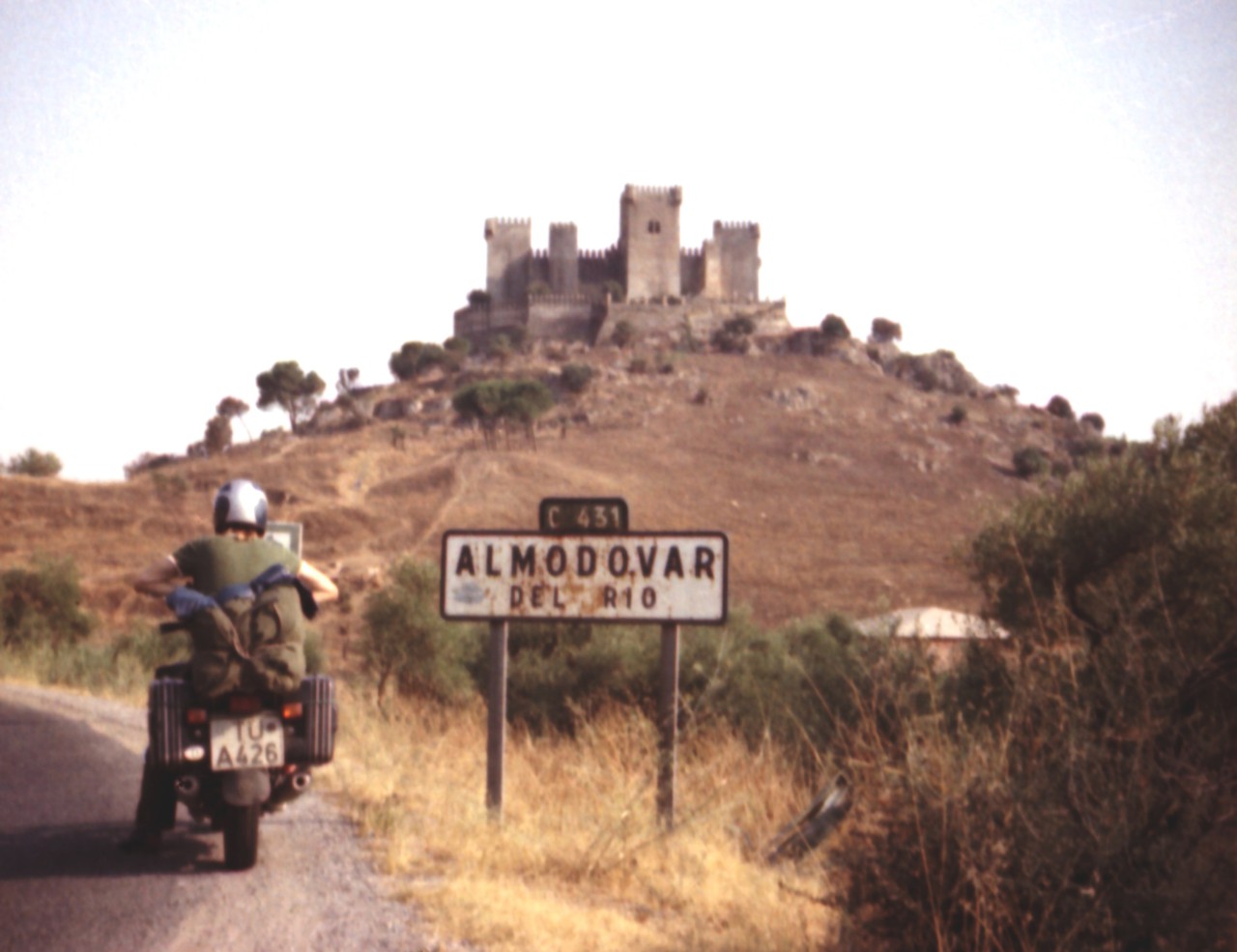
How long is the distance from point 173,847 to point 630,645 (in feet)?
20.7

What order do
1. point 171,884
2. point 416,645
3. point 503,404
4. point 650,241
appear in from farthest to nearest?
point 650,241 → point 503,404 → point 416,645 → point 171,884

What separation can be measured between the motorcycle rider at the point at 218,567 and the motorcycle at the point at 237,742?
28 centimetres

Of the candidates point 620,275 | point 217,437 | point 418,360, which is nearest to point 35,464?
point 217,437

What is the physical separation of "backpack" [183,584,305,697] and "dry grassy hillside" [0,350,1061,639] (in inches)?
983

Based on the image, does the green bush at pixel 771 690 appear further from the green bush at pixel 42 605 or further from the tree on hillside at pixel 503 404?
the tree on hillside at pixel 503 404

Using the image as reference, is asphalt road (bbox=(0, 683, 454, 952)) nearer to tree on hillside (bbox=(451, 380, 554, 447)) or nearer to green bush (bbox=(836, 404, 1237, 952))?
green bush (bbox=(836, 404, 1237, 952))

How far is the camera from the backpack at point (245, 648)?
18.7ft

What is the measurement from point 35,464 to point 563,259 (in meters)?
53.5

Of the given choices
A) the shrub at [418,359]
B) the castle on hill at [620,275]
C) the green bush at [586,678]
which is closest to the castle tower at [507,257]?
the castle on hill at [620,275]

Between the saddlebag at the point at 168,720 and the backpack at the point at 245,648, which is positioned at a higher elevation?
the backpack at the point at 245,648

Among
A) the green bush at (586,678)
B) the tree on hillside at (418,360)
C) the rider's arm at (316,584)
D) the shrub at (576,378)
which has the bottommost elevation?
the green bush at (586,678)

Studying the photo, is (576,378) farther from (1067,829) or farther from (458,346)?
(1067,829)

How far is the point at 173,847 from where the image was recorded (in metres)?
6.48

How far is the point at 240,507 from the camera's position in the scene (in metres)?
6.21
